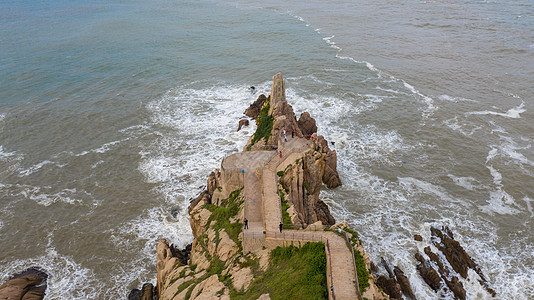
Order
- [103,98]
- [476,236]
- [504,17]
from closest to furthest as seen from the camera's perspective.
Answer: [476,236] → [103,98] → [504,17]

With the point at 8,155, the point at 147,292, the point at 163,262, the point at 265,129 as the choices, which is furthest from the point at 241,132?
the point at 8,155

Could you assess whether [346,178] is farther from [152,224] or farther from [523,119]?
[523,119]

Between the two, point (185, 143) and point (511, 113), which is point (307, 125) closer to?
point (185, 143)

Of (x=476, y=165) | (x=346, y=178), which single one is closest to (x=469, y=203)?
(x=476, y=165)

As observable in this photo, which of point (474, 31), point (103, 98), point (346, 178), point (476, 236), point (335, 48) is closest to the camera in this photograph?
point (476, 236)

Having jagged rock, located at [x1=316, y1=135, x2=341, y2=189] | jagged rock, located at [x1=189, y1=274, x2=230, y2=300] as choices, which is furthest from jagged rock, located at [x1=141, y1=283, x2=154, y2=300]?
jagged rock, located at [x1=316, y1=135, x2=341, y2=189]

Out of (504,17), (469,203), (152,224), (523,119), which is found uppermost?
(504,17)

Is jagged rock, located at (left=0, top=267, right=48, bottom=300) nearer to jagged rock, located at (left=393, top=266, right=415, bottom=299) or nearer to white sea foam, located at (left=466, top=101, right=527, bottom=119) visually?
jagged rock, located at (left=393, top=266, right=415, bottom=299)
